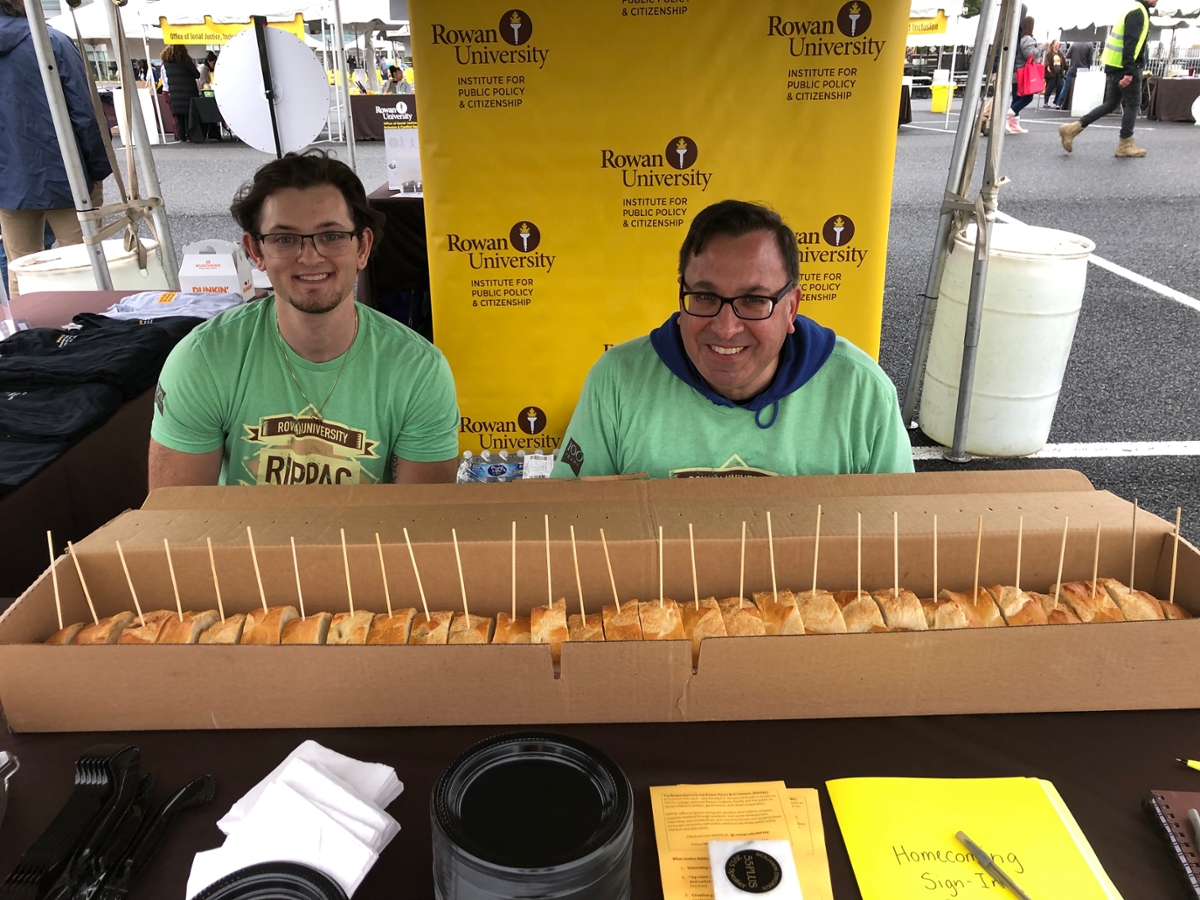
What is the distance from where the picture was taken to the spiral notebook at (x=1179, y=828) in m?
1.03

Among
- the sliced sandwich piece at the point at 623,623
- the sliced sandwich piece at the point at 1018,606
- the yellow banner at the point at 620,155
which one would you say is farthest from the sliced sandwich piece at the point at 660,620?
the yellow banner at the point at 620,155

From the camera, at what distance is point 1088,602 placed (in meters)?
1.48

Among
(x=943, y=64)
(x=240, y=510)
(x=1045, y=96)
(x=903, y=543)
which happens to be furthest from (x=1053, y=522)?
(x=943, y=64)

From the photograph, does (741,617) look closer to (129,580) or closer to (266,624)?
(266,624)

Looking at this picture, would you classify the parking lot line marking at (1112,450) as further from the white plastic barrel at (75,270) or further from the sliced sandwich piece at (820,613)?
the white plastic barrel at (75,270)

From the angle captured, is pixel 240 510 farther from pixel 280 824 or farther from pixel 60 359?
pixel 60 359

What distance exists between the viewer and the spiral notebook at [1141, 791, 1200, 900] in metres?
→ 1.03

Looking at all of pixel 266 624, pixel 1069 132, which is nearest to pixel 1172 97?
pixel 1069 132

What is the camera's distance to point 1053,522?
1555 millimetres

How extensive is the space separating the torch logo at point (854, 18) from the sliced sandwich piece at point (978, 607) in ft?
11.0

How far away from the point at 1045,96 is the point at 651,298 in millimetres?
28209

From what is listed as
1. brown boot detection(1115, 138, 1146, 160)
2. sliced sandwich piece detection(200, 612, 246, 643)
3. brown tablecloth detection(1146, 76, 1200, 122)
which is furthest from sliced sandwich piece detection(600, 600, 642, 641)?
brown tablecloth detection(1146, 76, 1200, 122)

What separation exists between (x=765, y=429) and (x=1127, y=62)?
14.1m

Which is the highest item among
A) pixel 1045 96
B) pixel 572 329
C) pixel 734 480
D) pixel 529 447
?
pixel 1045 96
